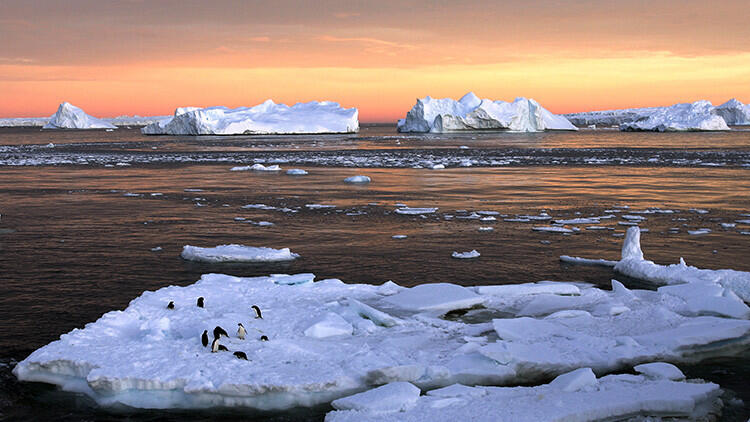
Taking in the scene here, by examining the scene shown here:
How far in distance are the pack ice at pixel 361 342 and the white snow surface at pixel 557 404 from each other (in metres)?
0.06

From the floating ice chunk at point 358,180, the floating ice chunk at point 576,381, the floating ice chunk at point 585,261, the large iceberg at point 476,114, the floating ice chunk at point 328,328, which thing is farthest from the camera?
the large iceberg at point 476,114

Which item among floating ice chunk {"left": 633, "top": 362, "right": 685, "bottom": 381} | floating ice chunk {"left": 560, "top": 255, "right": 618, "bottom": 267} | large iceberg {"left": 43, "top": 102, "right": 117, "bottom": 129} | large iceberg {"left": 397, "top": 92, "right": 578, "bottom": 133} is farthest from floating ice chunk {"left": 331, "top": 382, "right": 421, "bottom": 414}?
large iceberg {"left": 43, "top": 102, "right": 117, "bottom": 129}

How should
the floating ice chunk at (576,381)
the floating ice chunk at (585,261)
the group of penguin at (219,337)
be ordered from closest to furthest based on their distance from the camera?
the floating ice chunk at (576,381) < the group of penguin at (219,337) < the floating ice chunk at (585,261)

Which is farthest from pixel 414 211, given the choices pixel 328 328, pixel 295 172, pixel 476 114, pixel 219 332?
pixel 476 114

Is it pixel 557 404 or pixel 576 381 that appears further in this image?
pixel 576 381

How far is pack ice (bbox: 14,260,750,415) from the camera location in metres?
6.10

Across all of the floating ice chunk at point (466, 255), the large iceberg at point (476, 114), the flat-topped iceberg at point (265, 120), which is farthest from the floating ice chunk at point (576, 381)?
the flat-topped iceberg at point (265, 120)

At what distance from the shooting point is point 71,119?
387 feet

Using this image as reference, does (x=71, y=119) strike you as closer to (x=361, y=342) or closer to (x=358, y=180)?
(x=358, y=180)

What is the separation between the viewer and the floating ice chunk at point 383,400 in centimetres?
571

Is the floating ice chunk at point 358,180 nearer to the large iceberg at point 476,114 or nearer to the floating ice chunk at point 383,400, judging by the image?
the floating ice chunk at point 383,400

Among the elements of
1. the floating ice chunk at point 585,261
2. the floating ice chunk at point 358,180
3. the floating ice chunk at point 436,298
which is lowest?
the floating ice chunk at point 585,261

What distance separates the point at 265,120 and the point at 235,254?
69.7 m

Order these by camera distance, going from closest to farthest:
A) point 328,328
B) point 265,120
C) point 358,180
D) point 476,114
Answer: point 328,328 → point 358,180 → point 476,114 → point 265,120
